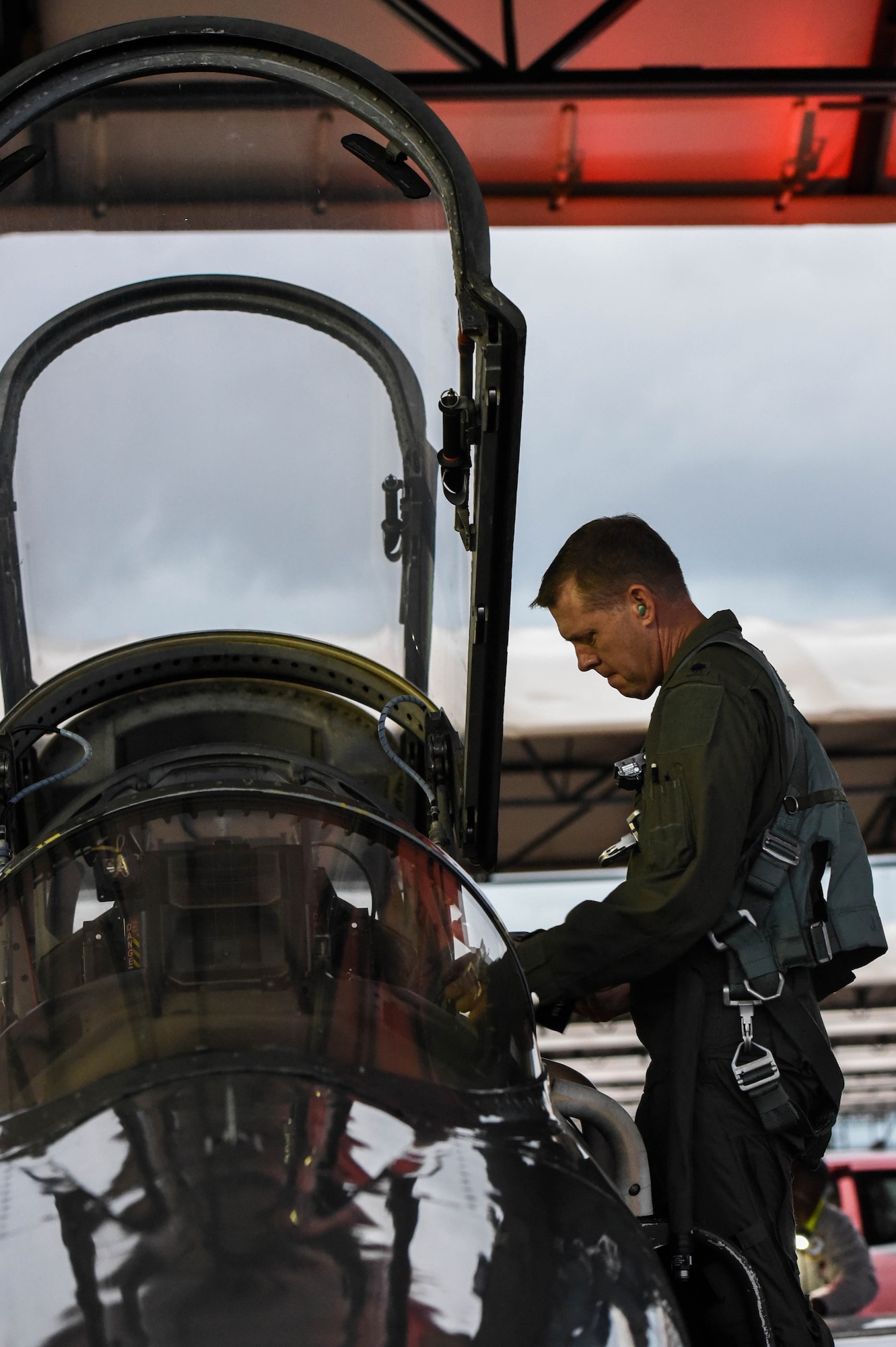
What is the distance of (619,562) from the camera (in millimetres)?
3055

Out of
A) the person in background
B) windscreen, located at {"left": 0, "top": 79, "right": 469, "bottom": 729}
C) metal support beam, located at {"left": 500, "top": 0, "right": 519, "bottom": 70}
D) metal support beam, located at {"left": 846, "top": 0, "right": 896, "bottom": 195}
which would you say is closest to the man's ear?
windscreen, located at {"left": 0, "top": 79, "right": 469, "bottom": 729}

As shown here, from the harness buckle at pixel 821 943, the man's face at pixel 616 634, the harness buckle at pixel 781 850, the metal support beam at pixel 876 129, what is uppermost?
the metal support beam at pixel 876 129

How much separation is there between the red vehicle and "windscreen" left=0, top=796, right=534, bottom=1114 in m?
9.03

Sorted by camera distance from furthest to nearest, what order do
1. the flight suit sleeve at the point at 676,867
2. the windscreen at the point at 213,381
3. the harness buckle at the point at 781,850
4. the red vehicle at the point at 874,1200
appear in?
the red vehicle at the point at 874,1200
the windscreen at the point at 213,381
the harness buckle at the point at 781,850
the flight suit sleeve at the point at 676,867

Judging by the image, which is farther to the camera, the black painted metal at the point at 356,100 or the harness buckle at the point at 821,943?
the black painted metal at the point at 356,100

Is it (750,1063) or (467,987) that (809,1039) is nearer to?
(750,1063)

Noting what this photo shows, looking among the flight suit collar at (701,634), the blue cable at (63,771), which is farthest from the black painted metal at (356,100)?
the blue cable at (63,771)

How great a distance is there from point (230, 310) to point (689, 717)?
5.04ft

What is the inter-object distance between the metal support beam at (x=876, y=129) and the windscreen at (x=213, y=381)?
5.86 m

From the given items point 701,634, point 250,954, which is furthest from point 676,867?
point 250,954

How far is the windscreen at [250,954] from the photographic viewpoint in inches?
74.2

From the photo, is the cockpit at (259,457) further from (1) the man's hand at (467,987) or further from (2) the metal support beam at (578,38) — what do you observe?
(2) the metal support beam at (578,38)

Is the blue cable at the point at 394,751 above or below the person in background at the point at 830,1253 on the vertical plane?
above

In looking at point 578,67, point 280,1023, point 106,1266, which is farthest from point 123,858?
point 578,67
